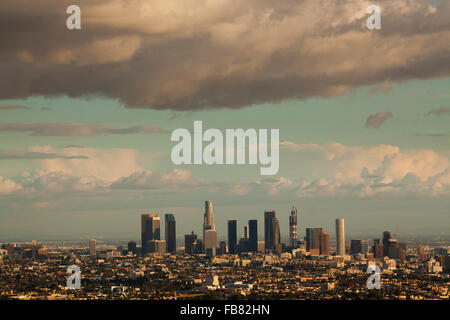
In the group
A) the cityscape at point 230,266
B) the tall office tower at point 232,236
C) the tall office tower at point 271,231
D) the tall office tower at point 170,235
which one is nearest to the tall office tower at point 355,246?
the cityscape at point 230,266

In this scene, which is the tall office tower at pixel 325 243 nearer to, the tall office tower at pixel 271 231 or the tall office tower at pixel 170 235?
the tall office tower at pixel 271 231

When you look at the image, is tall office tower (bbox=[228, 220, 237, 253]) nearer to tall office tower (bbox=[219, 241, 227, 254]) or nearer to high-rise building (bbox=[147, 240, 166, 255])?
tall office tower (bbox=[219, 241, 227, 254])

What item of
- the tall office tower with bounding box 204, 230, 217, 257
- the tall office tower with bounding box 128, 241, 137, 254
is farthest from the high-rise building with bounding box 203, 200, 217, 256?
the tall office tower with bounding box 128, 241, 137, 254

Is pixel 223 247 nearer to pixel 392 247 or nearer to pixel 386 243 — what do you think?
pixel 386 243

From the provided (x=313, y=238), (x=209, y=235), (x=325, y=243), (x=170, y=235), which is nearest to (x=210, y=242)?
(x=209, y=235)

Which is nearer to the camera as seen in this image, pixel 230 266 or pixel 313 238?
pixel 230 266
